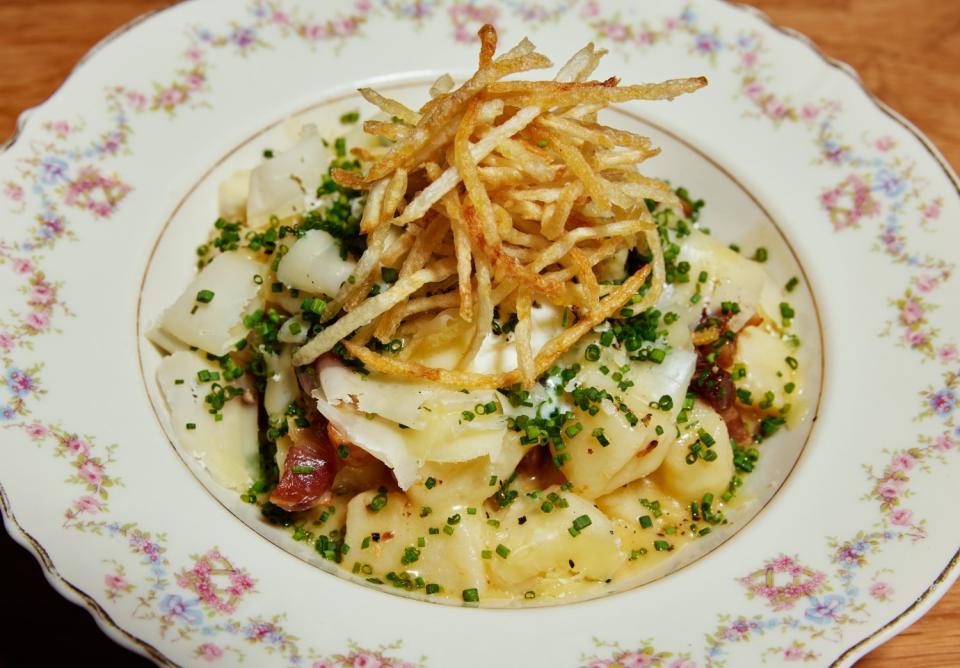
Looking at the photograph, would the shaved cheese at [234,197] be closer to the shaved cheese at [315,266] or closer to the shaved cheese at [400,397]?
the shaved cheese at [315,266]

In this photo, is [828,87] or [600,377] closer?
[600,377]

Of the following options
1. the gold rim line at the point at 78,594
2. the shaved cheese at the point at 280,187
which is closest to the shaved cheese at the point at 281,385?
the shaved cheese at the point at 280,187

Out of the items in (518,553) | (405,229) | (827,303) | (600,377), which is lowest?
(518,553)

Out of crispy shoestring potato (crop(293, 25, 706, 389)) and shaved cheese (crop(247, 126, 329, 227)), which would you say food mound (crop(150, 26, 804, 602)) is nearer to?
crispy shoestring potato (crop(293, 25, 706, 389))

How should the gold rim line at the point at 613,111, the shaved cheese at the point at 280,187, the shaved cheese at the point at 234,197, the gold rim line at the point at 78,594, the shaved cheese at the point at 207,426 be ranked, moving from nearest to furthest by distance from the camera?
the gold rim line at the point at 78,594, the gold rim line at the point at 613,111, the shaved cheese at the point at 207,426, the shaved cheese at the point at 280,187, the shaved cheese at the point at 234,197

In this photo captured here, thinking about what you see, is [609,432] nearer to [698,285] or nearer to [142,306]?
[698,285]

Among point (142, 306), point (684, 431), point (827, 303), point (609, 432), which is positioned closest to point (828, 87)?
point (827, 303)
